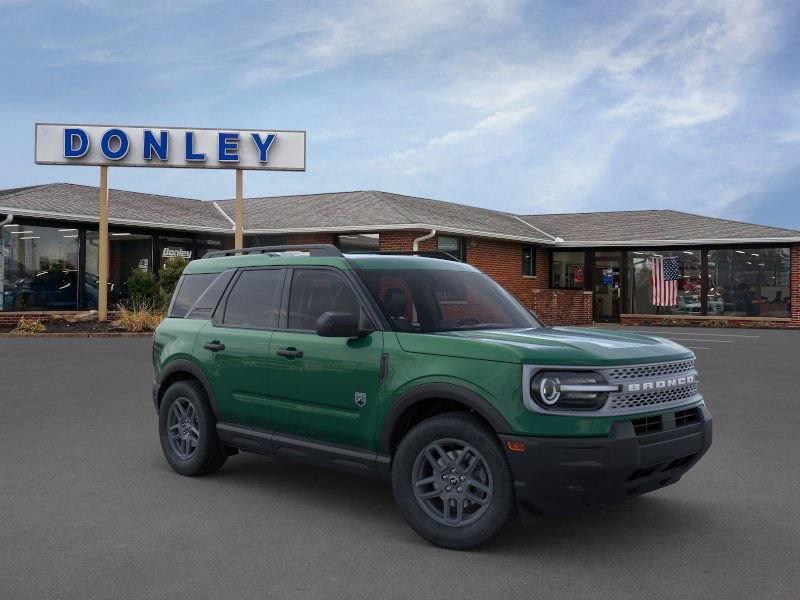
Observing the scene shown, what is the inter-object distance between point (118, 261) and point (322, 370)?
79.9ft

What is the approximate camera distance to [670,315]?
3231cm

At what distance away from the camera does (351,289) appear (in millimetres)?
5797

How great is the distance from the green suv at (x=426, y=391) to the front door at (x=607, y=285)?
2805cm

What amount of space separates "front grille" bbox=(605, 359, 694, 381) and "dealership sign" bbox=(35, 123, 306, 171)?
2186cm

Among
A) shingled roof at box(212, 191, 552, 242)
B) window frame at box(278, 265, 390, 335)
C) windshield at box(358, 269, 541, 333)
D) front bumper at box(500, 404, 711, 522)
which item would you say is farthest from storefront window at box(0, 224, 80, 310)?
front bumper at box(500, 404, 711, 522)

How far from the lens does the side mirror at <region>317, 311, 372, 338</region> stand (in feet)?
17.3

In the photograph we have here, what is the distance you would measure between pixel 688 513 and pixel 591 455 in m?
1.62

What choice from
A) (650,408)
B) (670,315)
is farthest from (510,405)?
(670,315)

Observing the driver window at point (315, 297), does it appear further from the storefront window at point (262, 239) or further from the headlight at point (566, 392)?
the storefront window at point (262, 239)

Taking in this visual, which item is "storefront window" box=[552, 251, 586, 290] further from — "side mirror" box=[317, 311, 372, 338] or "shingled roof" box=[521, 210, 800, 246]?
"side mirror" box=[317, 311, 372, 338]

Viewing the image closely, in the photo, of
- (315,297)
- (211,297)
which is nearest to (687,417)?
(315,297)

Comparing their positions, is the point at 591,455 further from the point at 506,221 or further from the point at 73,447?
the point at 506,221

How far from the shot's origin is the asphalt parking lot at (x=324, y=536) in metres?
4.30

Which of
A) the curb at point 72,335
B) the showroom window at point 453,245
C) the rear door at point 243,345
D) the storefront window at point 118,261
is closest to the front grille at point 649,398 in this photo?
the rear door at point 243,345
